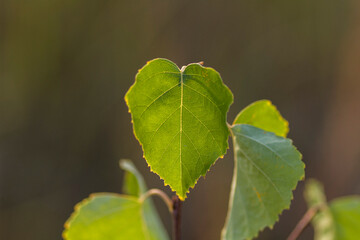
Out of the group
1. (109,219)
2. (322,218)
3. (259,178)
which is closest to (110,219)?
(109,219)

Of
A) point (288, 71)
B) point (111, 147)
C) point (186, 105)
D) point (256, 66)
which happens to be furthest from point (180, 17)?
point (186, 105)

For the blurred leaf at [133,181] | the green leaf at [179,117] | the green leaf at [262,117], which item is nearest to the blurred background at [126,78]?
the blurred leaf at [133,181]

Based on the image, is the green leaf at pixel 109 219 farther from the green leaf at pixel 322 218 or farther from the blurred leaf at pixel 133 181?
the green leaf at pixel 322 218

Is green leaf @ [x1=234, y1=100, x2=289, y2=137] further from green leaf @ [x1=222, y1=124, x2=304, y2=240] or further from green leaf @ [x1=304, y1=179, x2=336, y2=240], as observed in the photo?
green leaf @ [x1=304, y1=179, x2=336, y2=240]

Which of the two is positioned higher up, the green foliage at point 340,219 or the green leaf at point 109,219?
the green leaf at point 109,219

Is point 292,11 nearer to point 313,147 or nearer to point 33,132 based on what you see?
point 313,147

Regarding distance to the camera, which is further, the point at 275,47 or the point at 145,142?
the point at 275,47

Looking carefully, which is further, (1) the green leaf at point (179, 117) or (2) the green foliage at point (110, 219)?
(2) the green foliage at point (110, 219)
